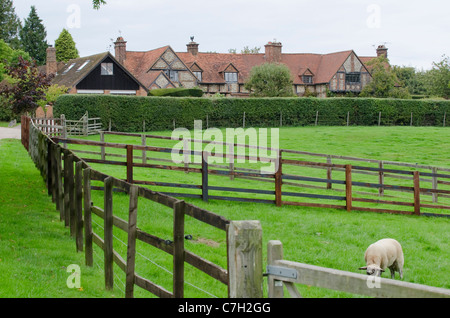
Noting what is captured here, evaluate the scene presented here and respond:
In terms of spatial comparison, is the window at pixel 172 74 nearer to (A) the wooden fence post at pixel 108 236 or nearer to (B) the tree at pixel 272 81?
(B) the tree at pixel 272 81

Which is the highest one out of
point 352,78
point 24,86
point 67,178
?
point 352,78

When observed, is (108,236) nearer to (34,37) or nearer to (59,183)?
(59,183)

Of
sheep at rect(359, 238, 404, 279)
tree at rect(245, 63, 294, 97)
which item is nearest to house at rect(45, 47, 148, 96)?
tree at rect(245, 63, 294, 97)

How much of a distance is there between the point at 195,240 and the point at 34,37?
306 feet

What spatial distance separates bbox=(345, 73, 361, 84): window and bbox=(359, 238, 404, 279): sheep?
224 ft

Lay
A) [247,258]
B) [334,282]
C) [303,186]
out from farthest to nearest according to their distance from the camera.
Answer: [303,186]
[247,258]
[334,282]

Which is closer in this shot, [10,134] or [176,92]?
[10,134]

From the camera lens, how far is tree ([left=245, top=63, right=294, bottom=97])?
196 ft

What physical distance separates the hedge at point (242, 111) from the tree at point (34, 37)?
5820cm

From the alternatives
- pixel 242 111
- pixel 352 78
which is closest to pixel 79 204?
pixel 242 111

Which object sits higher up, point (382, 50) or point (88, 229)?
point (382, 50)

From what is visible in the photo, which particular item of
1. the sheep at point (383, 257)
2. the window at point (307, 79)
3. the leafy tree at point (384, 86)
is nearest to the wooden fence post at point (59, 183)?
the sheep at point (383, 257)

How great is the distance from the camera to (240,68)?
245ft

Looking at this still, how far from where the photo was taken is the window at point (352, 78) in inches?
2918
